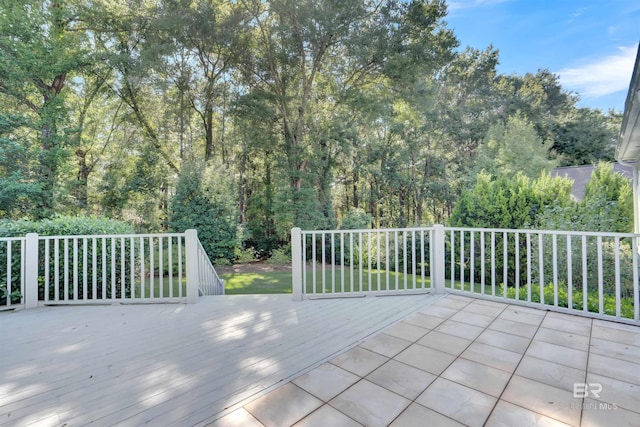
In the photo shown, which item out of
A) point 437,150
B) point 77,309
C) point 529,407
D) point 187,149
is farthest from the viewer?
point 437,150

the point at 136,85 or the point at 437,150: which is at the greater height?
the point at 136,85

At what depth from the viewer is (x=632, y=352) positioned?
2.34 m

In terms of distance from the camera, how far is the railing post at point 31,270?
11.4 feet

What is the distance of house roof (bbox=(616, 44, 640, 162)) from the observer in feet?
8.11

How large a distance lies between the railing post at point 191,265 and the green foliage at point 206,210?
627 cm

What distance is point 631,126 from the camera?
3.37 metres

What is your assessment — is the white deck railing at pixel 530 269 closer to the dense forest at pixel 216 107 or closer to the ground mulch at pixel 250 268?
the ground mulch at pixel 250 268

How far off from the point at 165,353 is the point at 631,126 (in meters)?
5.16

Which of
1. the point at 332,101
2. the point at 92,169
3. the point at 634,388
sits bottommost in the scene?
the point at 634,388

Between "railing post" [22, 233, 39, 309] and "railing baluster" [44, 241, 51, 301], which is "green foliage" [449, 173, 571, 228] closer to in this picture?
"railing baluster" [44, 241, 51, 301]

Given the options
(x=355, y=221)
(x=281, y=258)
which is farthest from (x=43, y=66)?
(x=355, y=221)

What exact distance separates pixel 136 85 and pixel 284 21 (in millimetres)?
6084

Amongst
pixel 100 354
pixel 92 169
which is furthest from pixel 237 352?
pixel 92 169

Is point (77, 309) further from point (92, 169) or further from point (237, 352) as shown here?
point (92, 169)
